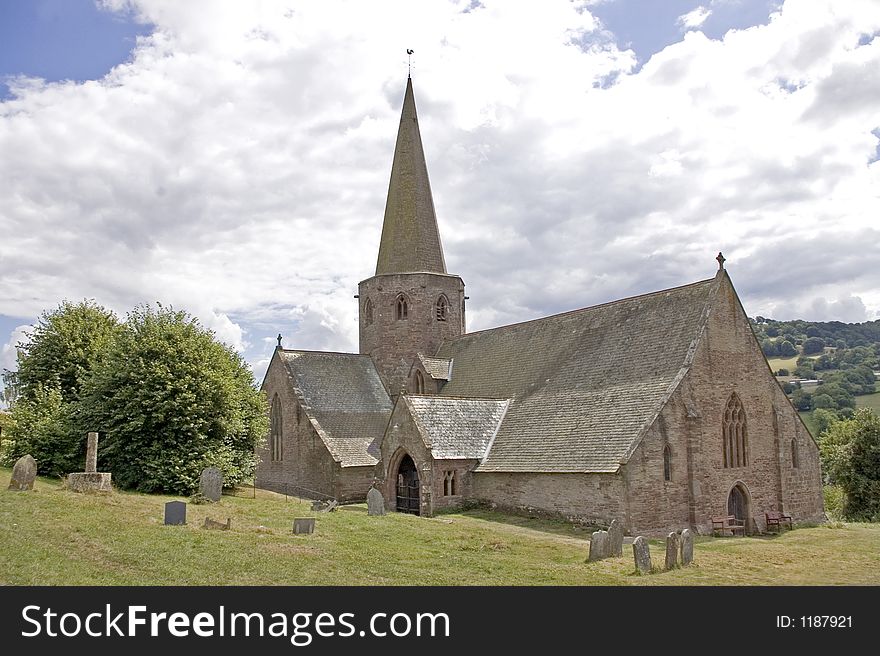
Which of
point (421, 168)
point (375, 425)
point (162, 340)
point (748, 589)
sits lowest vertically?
point (748, 589)

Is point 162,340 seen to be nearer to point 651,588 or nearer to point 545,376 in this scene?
point 545,376

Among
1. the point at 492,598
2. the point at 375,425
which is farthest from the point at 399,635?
the point at 375,425

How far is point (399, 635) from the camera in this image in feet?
38.9

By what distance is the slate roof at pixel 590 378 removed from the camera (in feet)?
97.1

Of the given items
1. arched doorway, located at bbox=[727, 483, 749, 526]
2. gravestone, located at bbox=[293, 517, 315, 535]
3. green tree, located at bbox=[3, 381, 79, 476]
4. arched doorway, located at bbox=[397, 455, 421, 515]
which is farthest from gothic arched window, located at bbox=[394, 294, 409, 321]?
gravestone, located at bbox=[293, 517, 315, 535]

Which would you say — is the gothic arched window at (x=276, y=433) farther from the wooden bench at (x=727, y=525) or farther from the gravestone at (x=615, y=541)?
the gravestone at (x=615, y=541)

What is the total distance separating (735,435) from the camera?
102ft

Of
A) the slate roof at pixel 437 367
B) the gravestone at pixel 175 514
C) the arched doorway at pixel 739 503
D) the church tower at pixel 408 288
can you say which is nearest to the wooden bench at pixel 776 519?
the arched doorway at pixel 739 503

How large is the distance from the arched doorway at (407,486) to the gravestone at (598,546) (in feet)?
49.1

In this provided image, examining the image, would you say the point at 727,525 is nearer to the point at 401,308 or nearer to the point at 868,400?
the point at 401,308

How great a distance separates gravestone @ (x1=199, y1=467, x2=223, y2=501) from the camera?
30328 mm

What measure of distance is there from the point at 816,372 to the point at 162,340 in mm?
150349

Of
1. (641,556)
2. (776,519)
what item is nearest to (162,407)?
(641,556)

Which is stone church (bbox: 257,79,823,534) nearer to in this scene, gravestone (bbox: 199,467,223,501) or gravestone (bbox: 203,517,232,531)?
gravestone (bbox: 199,467,223,501)
